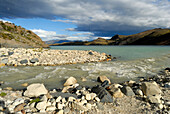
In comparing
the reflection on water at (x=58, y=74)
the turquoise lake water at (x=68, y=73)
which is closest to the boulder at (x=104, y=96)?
the turquoise lake water at (x=68, y=73)

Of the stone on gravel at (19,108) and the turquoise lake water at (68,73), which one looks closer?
the stone on gravel at (19,108)

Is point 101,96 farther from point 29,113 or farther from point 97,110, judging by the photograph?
point 29,113

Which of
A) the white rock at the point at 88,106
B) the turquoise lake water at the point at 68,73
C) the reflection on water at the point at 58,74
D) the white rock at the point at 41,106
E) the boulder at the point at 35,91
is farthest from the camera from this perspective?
the turquoise lake water at the point at 68,73

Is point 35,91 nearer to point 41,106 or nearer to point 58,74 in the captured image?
point 41,106

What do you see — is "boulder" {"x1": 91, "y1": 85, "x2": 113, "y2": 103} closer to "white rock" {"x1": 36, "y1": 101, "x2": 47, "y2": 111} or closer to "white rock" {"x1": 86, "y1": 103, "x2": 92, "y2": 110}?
"white rock" {"x1": 86, "y1": 103, "x2": 92, "y2": 110}

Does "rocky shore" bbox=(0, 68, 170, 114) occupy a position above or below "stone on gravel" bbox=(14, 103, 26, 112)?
below

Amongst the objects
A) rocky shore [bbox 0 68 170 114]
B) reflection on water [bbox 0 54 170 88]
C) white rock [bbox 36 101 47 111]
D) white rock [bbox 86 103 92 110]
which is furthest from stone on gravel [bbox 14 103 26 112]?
reflection on water [bbox 0 54 170 88]

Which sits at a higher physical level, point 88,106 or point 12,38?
point 12,38

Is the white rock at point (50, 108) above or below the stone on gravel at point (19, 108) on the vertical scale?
below

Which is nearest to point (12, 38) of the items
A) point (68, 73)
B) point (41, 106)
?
point (68, 73)

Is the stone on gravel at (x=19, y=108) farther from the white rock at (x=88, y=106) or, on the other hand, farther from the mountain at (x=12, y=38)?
the mountain at (x=12, y=38)

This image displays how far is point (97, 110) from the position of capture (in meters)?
5.02

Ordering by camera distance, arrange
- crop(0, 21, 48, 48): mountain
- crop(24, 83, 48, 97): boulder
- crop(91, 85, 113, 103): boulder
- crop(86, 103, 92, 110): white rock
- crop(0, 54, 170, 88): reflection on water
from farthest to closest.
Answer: crop(0, 21, 48, 48): mountain, crop(0, 54, 170, 88): reflection on water, crop(24, 83, 48, 97): boulder, crop(91, 85, 113, 103): boulder, crop(86, 103, 92, 110): white rock

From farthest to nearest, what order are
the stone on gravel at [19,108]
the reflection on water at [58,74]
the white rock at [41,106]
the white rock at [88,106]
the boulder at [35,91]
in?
the reflection on water at [58,74]
the boulder at [35,91]
the white rock at [88,106]
the white rock at [41,106]
the stone on gravel at [19,108]
